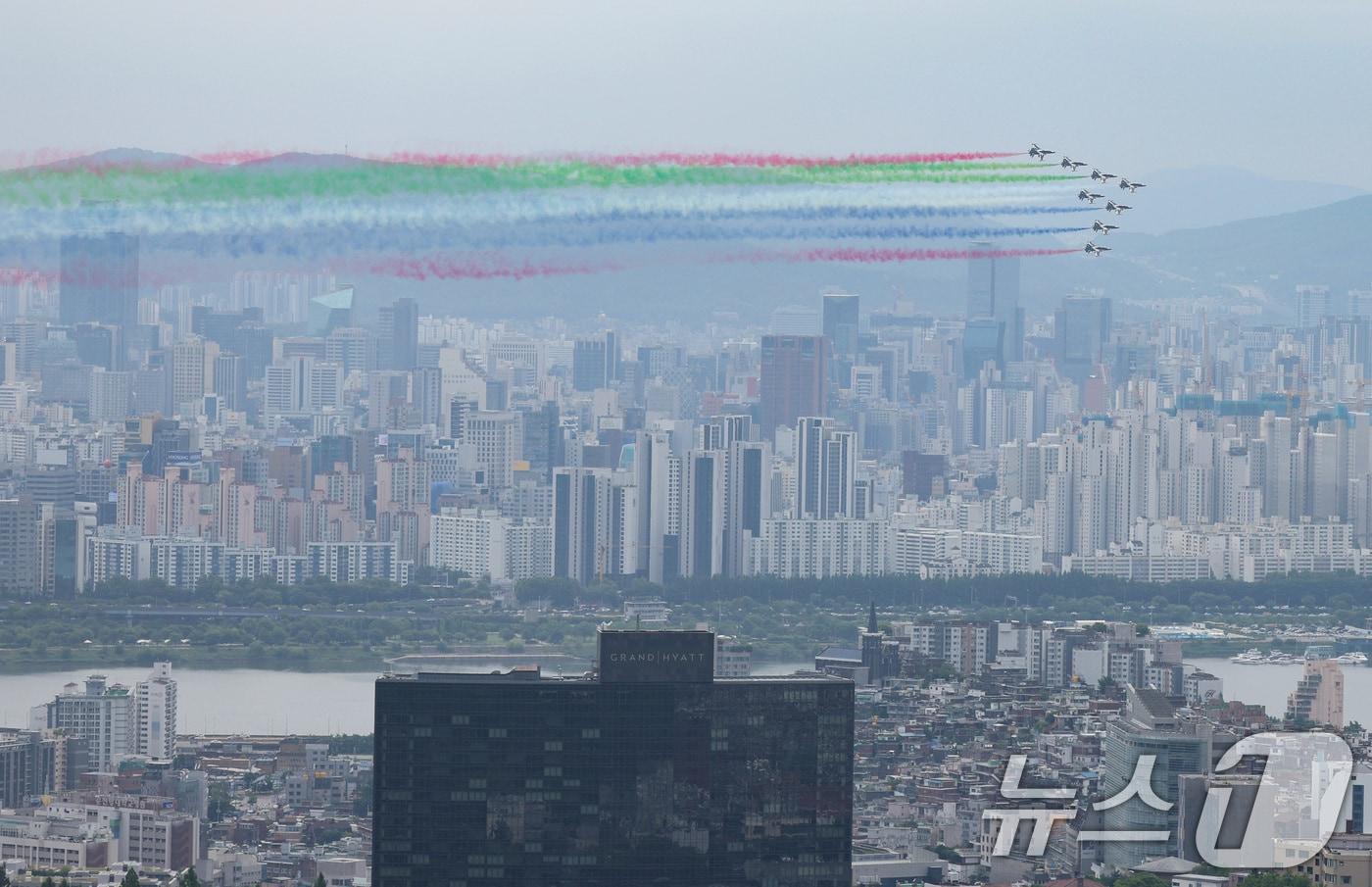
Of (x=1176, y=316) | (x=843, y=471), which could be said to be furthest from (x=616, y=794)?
(x=1176, y=316)

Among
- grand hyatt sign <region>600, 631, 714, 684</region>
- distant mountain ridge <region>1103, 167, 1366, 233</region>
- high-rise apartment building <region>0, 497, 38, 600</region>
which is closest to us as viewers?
grand hyatt sign <region>600, 631, 714, 684</region>

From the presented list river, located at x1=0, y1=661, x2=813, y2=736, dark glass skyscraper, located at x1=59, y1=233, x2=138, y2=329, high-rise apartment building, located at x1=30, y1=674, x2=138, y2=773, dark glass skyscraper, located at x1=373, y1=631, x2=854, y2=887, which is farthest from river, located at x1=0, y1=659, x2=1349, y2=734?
dark glass skyscraper, located at x1=373, y1=631, x2=854, y2=887

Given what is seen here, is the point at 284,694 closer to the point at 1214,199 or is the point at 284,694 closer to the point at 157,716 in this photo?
the point at 157,716

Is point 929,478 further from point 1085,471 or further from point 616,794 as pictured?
point 616,794

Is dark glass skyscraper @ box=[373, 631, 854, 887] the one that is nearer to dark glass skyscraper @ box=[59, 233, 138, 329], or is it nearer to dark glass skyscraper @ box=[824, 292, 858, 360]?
dark glass skyscraper @ box=[59, 233, 138, 329]

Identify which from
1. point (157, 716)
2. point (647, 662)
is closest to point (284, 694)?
point (157, 716)

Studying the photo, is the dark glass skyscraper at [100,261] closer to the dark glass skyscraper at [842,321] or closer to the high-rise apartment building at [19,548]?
the high-rise apartment building at [19,548]
